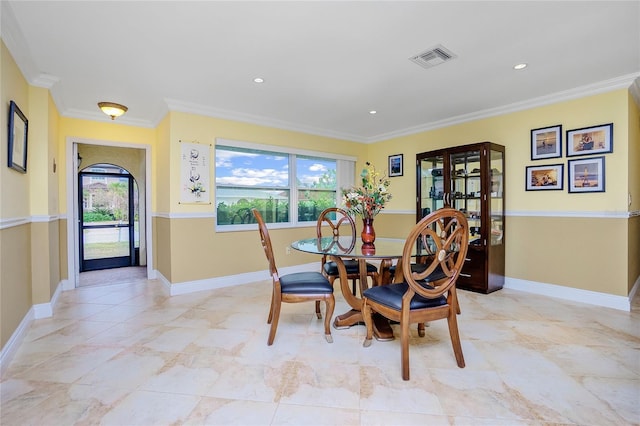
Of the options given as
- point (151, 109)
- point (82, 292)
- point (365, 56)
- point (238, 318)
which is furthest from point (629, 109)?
point (82, 292)

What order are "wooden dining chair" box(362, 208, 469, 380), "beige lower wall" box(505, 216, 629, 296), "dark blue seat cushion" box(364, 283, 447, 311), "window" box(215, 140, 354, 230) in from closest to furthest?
"wooden dining chair" box(362, 208, 469, 380), "dark blue seat cushion" box(364, 283, 447, 311), "beige lower wall" box(505, 216, 629, 296), "window" box(215, 140, 354, 230)

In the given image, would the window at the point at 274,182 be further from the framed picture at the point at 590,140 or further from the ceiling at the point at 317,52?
the framed picture at the point at 590,140

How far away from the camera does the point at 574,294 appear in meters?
3.55

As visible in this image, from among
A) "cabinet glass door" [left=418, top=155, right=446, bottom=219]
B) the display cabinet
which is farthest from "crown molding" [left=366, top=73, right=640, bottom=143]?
"cabinet glass door" [left=418, top=155, right=446, bottom=219]

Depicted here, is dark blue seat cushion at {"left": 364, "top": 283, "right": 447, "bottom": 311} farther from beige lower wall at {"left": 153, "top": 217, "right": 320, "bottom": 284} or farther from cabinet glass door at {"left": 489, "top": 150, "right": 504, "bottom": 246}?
beige lower wall at {"left": 153, "top": 217, "right": 320, "bottom": 284}

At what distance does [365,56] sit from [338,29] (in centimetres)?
49

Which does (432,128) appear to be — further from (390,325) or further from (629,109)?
(390,325)

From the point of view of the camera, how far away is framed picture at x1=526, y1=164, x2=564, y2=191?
12.0 ft

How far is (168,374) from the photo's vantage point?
2.02 meters

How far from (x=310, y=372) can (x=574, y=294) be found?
3352mm

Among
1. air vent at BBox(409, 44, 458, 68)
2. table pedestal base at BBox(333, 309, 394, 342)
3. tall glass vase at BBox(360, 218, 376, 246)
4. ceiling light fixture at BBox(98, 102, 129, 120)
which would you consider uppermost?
air vent at BBox(409, 44, 458, 68)

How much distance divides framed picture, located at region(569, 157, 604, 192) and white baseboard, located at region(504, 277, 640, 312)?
115 cm

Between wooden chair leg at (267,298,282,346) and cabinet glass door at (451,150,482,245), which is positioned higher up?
cabinet glass door at (451,150,482,245)

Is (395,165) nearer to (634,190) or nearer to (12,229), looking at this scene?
(634,190)
